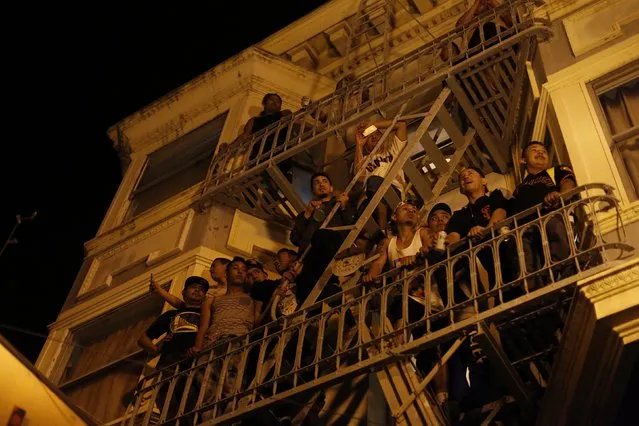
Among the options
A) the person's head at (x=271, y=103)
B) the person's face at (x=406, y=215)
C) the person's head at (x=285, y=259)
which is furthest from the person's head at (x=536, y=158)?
the person's head at (x=271, y=103)

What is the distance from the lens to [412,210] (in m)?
8.01

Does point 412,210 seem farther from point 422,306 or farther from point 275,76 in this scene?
point 275,76

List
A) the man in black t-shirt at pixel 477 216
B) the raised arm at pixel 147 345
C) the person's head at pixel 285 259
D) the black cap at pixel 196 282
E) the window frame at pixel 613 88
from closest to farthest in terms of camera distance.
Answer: the man in black t-shirt at pixel 477 216, the window frame at pixel 613 88, the person's head at pixel 285 259, the raised arm at pixel 147 345, the black cap at pixel 196 282

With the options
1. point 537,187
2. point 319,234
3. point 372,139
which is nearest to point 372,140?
point 372,139

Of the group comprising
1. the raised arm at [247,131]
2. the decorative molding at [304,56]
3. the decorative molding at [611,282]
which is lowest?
the decorative molding at [611,282]

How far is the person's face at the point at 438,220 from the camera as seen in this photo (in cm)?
806

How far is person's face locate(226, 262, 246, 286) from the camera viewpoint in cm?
929

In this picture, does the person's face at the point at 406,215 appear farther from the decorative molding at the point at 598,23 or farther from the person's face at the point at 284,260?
the decorative molding at the point at 598,23

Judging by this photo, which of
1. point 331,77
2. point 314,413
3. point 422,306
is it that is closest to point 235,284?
point 314,413

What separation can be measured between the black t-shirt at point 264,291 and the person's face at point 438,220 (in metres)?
1.85

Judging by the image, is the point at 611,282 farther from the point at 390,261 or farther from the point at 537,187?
the point at 390,261

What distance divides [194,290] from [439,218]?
10.5 ft

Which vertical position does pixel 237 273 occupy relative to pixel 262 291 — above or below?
above

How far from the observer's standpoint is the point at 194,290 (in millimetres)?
9727
